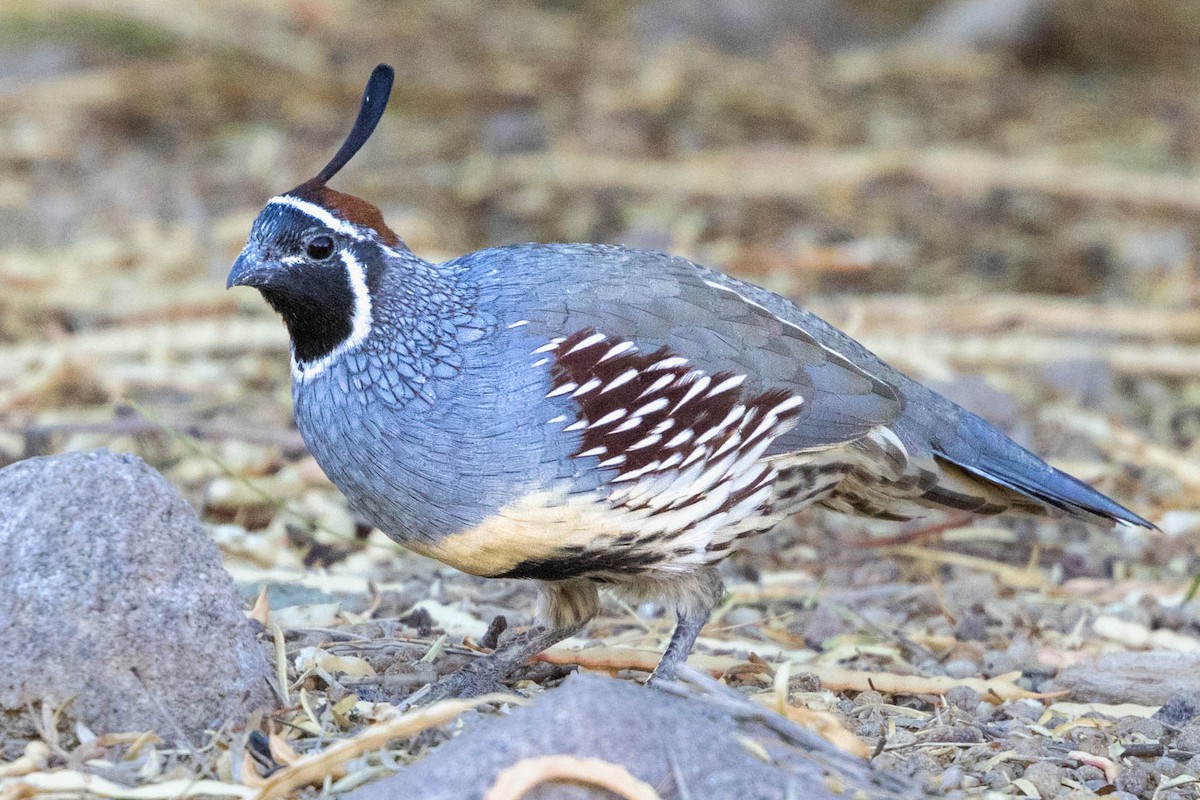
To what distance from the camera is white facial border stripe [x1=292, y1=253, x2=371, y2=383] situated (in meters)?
3.64

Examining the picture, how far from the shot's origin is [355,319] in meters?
3.66

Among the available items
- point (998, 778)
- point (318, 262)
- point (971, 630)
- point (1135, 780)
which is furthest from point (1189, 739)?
point (318, 262)

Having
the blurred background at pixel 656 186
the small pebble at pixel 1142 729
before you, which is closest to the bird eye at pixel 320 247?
the blurred background at pixel 656 186

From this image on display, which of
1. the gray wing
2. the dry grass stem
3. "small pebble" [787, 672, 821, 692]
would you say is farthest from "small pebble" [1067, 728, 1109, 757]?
the dry grass stem

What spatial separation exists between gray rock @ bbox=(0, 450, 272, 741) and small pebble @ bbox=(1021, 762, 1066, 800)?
65.2 inches

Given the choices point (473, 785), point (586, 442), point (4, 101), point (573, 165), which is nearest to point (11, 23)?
point (4, 101)

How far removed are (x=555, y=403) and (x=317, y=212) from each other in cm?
71

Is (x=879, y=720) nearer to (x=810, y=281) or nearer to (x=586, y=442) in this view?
(x=586, y=442)

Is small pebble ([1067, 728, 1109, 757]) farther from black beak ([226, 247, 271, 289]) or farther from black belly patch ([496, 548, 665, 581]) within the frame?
black beak ([226, 247, 271, 289])

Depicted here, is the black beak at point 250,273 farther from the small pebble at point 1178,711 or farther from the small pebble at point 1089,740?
the small pebble at point 1178,711

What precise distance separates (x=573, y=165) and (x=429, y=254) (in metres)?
1.79

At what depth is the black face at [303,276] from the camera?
3.58 meters

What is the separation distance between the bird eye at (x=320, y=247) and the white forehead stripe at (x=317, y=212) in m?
0.03

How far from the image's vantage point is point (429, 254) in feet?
22.9
